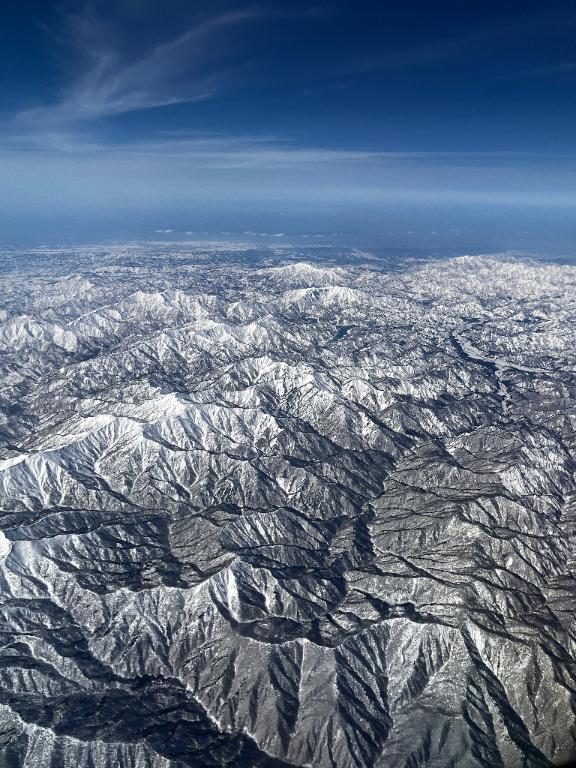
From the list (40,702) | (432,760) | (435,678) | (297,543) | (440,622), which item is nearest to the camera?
(432,760)

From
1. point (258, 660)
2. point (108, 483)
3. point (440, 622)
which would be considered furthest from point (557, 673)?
point (108, 483)

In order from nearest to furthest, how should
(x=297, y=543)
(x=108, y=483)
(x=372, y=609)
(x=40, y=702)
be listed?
1. (x=40, y=702)
2. (x=372, y=609)
3. (x=297, y=543)
4. (x=108, y=483)

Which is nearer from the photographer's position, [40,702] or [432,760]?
[432,760]

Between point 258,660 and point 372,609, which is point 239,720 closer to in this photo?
point 258,660

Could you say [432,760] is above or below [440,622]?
below

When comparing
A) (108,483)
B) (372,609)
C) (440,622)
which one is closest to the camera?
(440,622)

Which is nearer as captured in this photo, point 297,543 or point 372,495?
point 297,543

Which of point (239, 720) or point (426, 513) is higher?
point (426, 513)

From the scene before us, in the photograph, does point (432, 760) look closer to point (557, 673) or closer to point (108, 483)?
point (557, 673)

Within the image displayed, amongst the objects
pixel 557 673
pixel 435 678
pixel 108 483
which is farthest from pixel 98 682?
pixel 557 673
